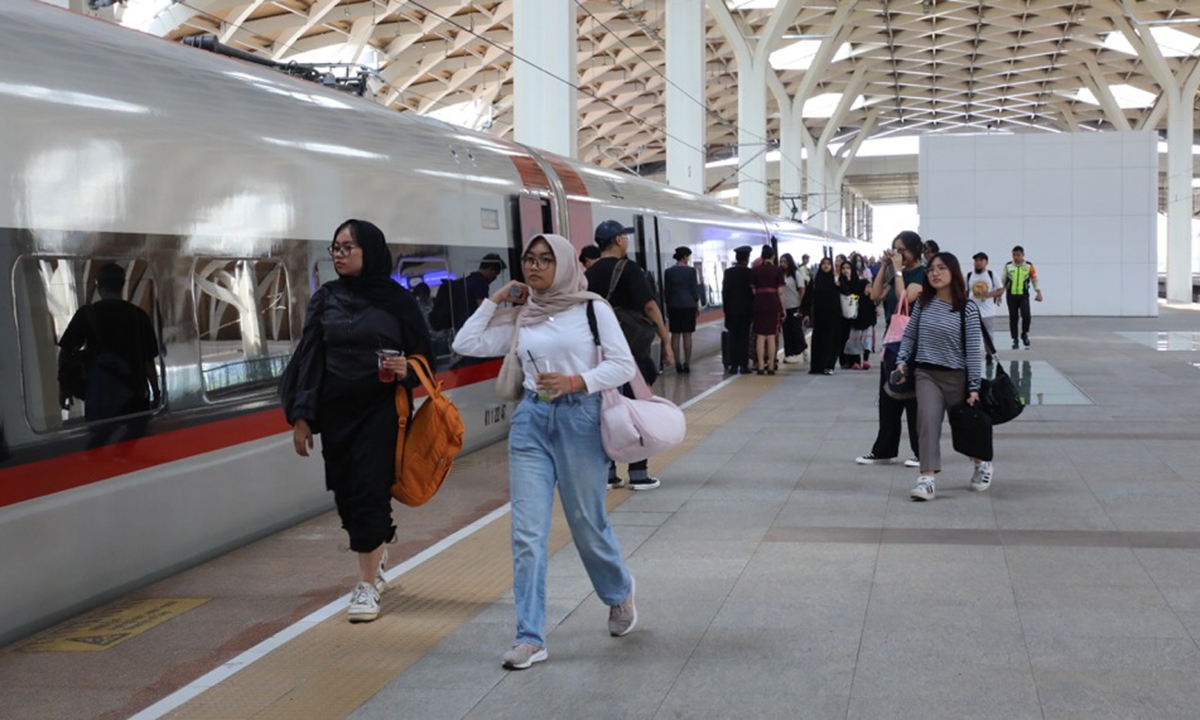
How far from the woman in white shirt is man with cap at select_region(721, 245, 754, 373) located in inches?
430

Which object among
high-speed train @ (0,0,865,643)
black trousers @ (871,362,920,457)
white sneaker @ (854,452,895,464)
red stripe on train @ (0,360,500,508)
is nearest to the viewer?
red stripe on train @ (0,360,500,508)

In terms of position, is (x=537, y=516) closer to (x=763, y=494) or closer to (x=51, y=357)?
(x=51, y=357)

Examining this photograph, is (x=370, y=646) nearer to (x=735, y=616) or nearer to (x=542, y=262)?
(x=735, y=616)

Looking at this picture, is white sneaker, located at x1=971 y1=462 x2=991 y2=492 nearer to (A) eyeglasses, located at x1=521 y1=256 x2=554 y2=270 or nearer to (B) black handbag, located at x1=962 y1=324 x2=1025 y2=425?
(B) black handbag, located at x1=962 y1=324 x2=1025 y2=425

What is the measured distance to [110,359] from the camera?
5781 mm

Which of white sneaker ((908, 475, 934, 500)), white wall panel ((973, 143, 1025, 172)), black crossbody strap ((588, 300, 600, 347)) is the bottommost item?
white sneaker ((908, 475, 934, 500))

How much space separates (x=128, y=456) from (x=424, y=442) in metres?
1.31

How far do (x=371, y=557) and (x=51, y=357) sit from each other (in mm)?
1441

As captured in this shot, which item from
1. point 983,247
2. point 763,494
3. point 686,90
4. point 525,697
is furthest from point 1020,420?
point 686,90

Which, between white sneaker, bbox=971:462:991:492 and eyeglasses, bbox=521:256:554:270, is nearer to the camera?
eyeglasses, bbox=521:256:554:270

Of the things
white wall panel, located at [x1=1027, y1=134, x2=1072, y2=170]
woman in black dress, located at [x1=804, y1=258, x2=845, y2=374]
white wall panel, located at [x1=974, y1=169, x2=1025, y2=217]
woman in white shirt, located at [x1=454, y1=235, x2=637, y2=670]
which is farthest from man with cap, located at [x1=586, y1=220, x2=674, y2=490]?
white wall panel, located at [x1=1027, y1=134, x2=1072, y2=170]

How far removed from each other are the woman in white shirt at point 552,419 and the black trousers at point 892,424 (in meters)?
4.39

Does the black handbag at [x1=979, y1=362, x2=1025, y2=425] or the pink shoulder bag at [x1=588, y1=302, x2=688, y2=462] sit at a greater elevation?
the pink shoulder bag at [x1=588, y1=302, x2=688, y2=462]

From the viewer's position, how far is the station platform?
4.45 meters
